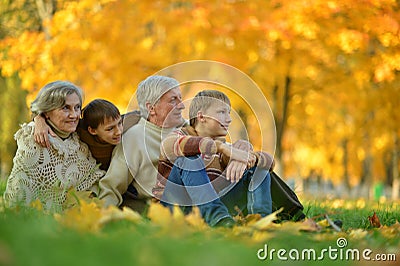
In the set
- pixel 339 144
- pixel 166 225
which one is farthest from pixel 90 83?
pixel 339 144

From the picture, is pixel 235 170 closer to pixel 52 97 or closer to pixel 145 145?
pixel 145 145

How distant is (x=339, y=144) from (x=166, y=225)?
1505cm

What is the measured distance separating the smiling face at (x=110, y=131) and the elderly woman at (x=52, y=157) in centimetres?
13

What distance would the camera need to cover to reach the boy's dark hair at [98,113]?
2.99m

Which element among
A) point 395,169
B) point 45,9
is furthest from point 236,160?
point 395,169

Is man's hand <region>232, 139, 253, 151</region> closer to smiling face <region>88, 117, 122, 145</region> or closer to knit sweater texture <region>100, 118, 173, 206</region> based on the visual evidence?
knit sweater texture <region>100, 118, 173, 206</region>

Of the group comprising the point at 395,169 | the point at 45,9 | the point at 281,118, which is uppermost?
the point at 45,9

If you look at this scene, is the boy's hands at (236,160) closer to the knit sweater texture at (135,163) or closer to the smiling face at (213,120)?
the smiling face at (213,120)

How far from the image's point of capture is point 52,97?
9.57 feet

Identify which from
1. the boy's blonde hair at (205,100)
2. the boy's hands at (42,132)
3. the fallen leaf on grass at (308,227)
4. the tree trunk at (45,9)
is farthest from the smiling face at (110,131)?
the tree trunk at (45,9)

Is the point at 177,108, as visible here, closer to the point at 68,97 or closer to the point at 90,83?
the point at 68,97

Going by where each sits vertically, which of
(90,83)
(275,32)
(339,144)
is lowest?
(339,144)

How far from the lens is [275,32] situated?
22.9ft

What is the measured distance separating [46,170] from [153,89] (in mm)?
656
